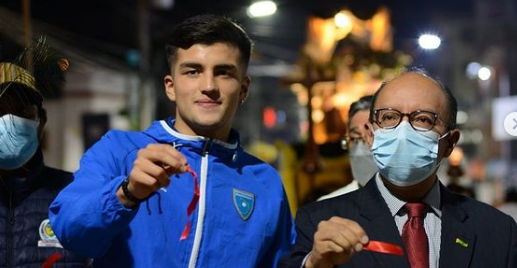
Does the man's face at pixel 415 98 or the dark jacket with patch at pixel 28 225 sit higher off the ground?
the man's face at pixel 415 98

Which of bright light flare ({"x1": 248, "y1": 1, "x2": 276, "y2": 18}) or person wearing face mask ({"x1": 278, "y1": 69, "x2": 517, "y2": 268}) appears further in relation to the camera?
bright light flare ({"x1": 248, "y1": 1, "x2": 276, "y2": 18})

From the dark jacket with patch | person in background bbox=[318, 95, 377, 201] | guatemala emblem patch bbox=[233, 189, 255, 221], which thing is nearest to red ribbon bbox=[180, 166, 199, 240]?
guatemala emblem patch bbox=[233, 189, 255, 221]

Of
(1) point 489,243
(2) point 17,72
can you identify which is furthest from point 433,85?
(2) point 17,72

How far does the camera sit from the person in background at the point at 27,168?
346 cm

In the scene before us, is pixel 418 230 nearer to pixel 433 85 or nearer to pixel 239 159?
pixel 433 85

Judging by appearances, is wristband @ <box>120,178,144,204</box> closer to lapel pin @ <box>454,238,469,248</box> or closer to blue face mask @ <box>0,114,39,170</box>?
blue face mask @ <box>0,114,39,170</box>

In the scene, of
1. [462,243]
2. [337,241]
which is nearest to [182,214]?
[337,241]

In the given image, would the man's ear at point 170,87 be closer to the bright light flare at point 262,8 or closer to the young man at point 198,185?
the young man at point 198,185

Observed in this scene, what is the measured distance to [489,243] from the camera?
3184mm

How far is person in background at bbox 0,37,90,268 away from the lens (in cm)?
346

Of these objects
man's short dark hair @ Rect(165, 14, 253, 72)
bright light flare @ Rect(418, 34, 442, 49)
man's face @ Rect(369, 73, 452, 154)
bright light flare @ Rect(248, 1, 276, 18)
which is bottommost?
man's face @ Rect(369, 73, 452, 154)

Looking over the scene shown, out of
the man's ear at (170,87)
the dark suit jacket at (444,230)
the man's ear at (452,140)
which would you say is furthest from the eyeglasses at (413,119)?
the man's ear at (170,87)

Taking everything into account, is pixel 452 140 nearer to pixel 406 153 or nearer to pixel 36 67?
pixel 406 153

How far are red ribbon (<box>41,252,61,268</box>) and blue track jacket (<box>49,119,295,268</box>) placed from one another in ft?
0.91
